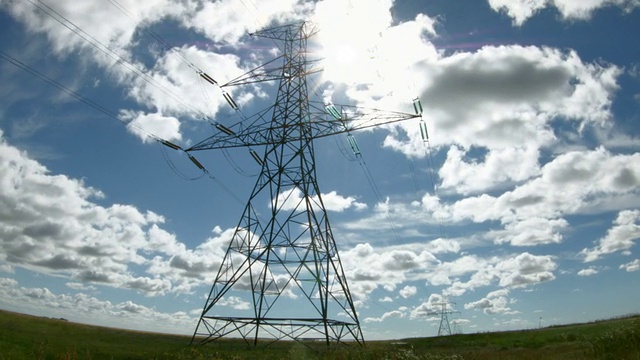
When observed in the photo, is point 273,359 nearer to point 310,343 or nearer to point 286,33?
point 310,343

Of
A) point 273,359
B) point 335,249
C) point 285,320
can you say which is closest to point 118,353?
point 273,359

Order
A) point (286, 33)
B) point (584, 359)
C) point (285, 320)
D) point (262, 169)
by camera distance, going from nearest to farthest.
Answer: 1. point (584, 359)
2. point (285, 320)
3. point (262, 169)
4. point (286, 33)

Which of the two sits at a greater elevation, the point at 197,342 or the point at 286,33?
the point at 286,33

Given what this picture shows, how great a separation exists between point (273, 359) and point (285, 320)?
26.9 ft

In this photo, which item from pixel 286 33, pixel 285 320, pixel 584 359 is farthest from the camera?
pixel 286 33

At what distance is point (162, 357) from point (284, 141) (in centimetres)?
1836

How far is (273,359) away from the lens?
19.1 meters

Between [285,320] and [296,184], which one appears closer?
[285,320]

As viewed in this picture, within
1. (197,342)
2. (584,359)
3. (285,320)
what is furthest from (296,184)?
(584,359)

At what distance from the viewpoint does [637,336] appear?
67.8 feet

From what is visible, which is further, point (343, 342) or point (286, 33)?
point (286, 33)

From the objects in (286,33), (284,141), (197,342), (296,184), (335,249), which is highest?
(286,33)

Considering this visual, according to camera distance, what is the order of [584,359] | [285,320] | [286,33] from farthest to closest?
[286,33], [285,320], [584,359]

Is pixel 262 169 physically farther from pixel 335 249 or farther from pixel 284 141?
pixel 335 249
